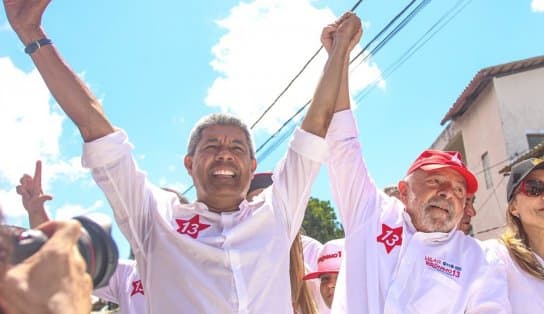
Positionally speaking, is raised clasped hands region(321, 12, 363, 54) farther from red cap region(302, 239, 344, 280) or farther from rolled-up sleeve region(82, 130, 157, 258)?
red cap region(302, 239, 344, 280)

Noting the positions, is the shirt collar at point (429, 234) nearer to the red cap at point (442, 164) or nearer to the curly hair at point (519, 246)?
the red cap at point (442, 164)

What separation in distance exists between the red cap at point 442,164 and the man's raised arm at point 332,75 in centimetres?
81

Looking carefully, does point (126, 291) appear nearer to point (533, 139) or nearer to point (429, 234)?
point (429, 234)

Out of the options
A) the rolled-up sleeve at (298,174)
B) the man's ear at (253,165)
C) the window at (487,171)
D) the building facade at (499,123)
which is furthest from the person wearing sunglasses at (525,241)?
the window at (487,171)

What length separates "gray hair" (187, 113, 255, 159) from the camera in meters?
2.83

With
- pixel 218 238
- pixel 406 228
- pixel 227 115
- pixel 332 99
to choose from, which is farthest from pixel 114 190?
pixel 406 228

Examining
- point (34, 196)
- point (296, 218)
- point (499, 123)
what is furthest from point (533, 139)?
point (34, 196)

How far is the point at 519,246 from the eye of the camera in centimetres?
344

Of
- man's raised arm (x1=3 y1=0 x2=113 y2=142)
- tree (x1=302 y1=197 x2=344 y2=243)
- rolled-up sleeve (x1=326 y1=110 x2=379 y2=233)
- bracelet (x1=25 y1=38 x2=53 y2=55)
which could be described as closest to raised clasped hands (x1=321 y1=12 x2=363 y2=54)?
rolled-up sleeve (x1=326 y1=110 x2=379 y2=233)

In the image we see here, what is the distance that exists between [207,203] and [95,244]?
1363mm

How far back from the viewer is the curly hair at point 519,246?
11.0 ft

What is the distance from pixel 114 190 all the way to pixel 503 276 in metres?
2.14

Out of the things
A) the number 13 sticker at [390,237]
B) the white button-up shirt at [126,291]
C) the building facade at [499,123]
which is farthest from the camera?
the building facade at [499,123]

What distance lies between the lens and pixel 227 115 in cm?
286
